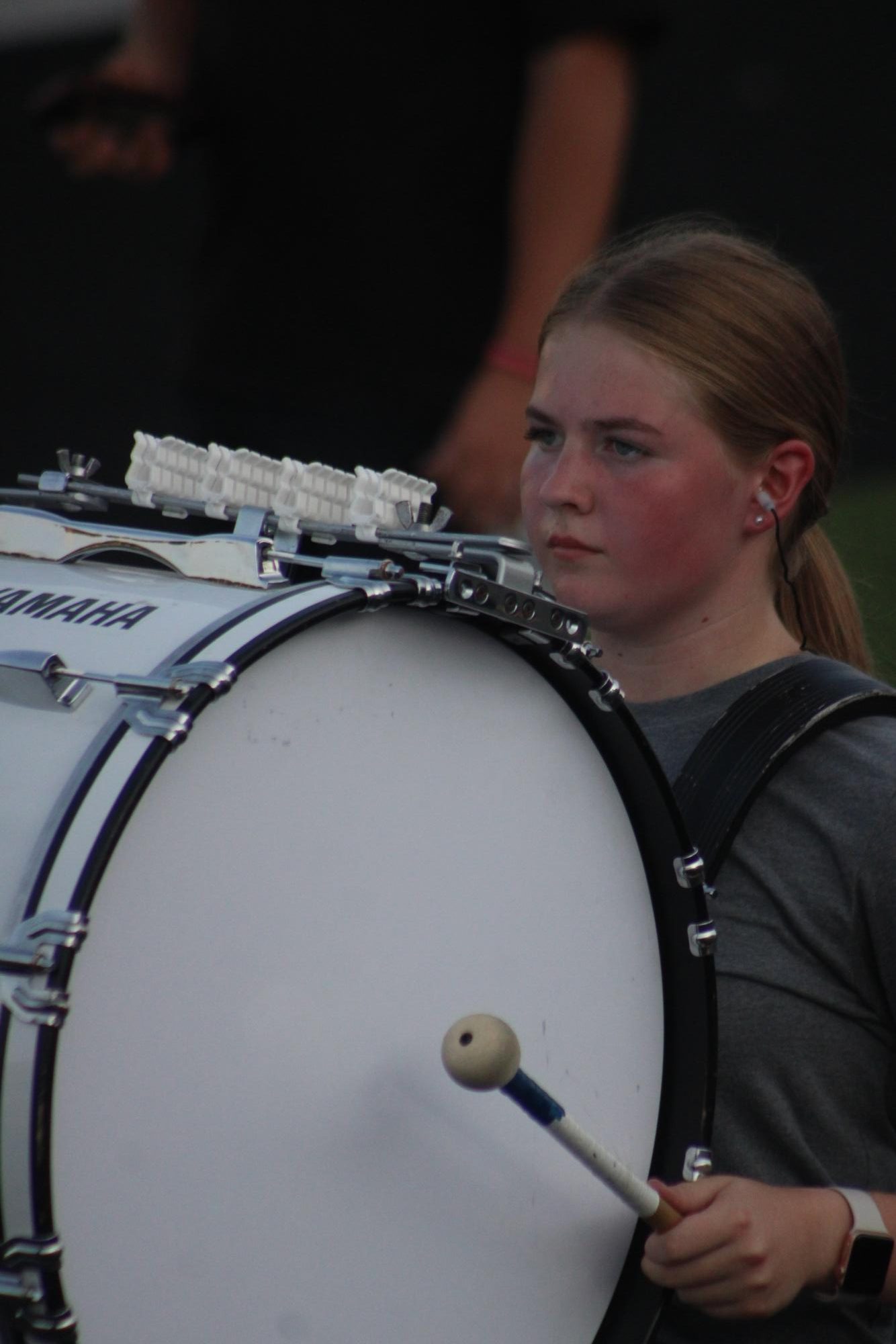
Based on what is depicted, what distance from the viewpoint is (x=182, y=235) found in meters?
3.80

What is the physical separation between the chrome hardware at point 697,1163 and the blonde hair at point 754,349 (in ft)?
1.83

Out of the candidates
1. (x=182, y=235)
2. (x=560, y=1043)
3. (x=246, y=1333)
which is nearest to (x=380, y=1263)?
(x=246, y=1333)

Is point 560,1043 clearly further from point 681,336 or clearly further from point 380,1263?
point 681,336

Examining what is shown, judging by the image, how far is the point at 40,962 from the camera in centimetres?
100

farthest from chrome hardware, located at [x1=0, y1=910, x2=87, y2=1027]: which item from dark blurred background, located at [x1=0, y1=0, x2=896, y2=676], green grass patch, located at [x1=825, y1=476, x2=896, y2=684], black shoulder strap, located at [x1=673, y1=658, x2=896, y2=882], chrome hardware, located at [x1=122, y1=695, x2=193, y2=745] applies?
green grass patch, located at [x1=825, y1=476, x2=896, y2=684]

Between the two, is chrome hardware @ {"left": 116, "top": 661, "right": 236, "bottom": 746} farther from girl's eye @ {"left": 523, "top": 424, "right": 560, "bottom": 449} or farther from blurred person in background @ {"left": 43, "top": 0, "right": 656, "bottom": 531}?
blurred person in background @ {"left": 43, "top": 0, "right": 656, "bottom": 531}

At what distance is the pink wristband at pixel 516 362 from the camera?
2.65 m

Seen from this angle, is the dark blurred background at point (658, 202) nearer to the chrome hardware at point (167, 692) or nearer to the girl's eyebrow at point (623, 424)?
the girl's eyebrow at point (623, 424)

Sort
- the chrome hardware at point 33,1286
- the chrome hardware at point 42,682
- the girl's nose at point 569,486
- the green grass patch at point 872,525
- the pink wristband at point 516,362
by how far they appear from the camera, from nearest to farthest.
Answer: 1. the chrome hardware at point 33,1286
2. the chrome hardware at point 42,682
3. the girl's nose at point 569,486
4. the pink wristband at point 516,362
5. the green grass patch at point 872,525

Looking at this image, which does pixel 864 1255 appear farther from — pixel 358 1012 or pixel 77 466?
pixel 77 466

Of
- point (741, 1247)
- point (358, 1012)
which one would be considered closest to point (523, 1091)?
point (358, 1012)

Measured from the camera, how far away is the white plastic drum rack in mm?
1051

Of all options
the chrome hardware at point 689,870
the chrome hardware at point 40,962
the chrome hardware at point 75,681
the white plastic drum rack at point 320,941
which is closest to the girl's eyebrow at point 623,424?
the white plastic drum rack at point 320,941

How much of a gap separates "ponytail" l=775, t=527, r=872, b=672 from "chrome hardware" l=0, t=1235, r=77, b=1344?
966mm
